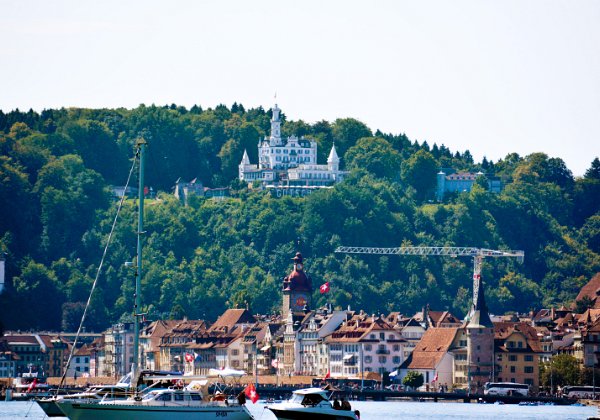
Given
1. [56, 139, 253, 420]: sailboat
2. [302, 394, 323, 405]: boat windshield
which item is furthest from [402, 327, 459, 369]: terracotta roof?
[56, 139, 253, 420]: sailboat

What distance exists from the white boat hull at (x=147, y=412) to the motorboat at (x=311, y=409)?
6502 mm

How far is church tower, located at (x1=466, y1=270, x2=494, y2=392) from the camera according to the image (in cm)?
17200

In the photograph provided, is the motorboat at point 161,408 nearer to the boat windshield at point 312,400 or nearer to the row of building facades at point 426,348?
the boat windshield at point 312,400

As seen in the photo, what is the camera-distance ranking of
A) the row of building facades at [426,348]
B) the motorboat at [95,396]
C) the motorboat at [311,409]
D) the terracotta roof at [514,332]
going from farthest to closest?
the terracotta roof at [514,332]
the row of building facades at [426,348]
the motorboat at [311,409]
the motorboat at [95,396]

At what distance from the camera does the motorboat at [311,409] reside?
93.6m

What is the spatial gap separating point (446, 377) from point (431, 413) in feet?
140

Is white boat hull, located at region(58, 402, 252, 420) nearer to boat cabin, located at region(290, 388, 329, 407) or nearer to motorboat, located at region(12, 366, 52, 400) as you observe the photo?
boat cabin, located at region(290, 388, 329, 407)

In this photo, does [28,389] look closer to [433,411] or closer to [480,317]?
[433,411]

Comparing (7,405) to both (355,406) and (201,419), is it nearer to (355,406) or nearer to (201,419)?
(355,406)

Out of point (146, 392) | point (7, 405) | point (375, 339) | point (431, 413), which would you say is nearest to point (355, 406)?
point (431, 413)

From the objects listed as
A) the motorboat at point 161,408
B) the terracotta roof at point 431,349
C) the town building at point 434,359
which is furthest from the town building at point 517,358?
the motorboat at point 161,408

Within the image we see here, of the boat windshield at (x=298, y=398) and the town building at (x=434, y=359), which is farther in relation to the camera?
the town building at (x=434, y=359)

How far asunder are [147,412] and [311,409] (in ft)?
33.3

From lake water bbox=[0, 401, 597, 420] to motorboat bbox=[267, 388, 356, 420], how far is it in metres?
22.2
